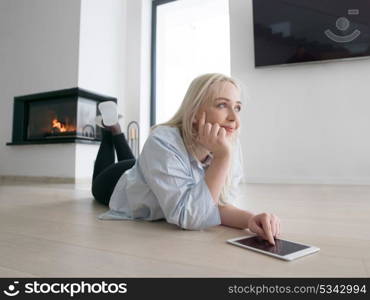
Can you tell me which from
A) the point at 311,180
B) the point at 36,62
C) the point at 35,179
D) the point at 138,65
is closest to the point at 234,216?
the point at 311,180

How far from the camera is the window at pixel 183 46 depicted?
10.0ft

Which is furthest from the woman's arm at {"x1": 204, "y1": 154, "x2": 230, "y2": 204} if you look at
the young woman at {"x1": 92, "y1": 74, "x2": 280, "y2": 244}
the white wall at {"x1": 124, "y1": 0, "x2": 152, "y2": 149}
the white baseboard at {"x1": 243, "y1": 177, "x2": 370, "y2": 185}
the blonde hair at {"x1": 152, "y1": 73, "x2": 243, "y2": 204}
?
the white wall at {"x1": 124, "y1": 0, "x2": 152, "y2": 149}

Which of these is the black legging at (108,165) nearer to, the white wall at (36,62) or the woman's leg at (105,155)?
the woman's leg at (105,155)

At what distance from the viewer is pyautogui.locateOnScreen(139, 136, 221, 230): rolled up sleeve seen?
71 cm

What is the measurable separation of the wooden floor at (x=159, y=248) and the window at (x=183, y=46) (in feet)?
7.59

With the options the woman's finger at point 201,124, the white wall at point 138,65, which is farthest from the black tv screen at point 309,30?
the woman's finger at point 201,124

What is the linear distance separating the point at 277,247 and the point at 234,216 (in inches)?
7.8

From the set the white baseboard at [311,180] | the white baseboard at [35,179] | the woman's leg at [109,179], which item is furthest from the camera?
the white baseboard at [35,179]

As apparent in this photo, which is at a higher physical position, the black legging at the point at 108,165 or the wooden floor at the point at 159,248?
the black legging at the point at 108,165

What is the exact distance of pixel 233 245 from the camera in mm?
646

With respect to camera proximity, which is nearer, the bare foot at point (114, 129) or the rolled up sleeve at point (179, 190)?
the rolled up sleeve at point (179, 190)

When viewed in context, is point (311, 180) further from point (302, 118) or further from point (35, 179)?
point (35, 179)

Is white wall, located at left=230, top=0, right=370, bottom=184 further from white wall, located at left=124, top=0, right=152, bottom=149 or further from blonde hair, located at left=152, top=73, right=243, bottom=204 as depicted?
blonde hair, located at left=152, top=73, right=243, bottom=204

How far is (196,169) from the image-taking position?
2.74ft
